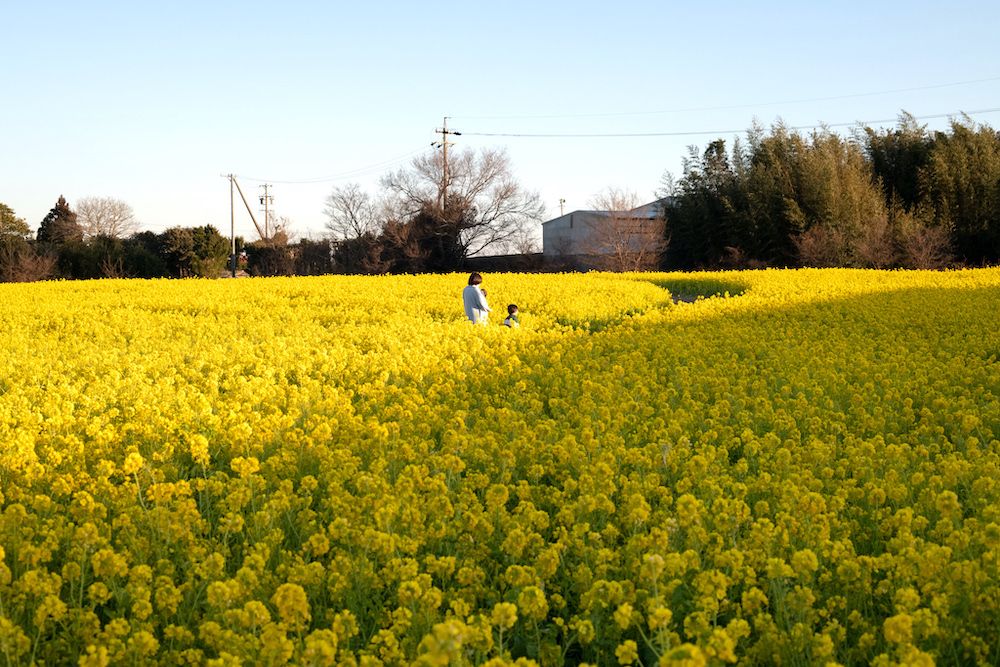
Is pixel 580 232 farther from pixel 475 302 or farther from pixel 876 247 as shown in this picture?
pixel 475 302

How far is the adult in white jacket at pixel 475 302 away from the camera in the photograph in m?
14.0

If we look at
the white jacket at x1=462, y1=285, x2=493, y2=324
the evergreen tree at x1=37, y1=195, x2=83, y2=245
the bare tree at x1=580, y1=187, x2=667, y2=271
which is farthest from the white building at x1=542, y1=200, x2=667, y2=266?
the evergreen tree at x1=37, y1=195, x2=83, y2=245

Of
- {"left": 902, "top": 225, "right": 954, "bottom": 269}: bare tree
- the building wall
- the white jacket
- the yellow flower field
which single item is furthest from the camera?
the building wall

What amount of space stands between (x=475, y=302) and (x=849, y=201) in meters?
28.6

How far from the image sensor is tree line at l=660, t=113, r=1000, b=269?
34.9m

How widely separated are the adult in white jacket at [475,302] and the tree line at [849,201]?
25.6m

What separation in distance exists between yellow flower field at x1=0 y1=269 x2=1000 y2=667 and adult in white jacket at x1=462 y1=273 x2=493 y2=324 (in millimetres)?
4129

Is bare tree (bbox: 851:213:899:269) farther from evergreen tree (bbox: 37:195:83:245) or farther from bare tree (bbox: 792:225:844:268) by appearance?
evergreen tree (bbox: 37:195:83:245)

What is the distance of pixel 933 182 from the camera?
1433 inches

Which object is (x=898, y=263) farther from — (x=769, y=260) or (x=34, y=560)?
(x=34, y=560)

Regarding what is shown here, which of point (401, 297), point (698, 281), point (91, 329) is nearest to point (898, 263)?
point (698, 281)

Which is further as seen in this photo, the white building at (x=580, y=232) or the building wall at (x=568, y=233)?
the building wall at (x=568, y=233)

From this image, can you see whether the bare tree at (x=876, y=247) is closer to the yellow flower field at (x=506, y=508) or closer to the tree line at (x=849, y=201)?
the tree line at (x=849, y=201)

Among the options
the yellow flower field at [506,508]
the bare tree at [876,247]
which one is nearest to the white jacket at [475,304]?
the yellow flower field at [506,508]
